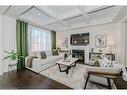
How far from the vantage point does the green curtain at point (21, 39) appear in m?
4.62

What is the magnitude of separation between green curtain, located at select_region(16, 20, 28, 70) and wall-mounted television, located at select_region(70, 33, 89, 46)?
3.33 metres

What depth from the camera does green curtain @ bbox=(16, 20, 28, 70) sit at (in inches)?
182

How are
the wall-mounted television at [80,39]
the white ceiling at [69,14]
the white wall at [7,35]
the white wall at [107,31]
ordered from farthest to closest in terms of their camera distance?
the wall-mounted television at [80,39] < the white wall at [107,31] < the white wall at [7,35] < the white ceiling at [69,14]

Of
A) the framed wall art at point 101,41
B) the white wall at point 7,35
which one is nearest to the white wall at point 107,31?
the framed wall art at point 101,41

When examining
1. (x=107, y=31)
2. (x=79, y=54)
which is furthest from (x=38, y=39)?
(x=107, y=31)

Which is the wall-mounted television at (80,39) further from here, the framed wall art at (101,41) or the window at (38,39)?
the window at (38,39)

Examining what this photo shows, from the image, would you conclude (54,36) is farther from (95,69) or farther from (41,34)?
(95,69)

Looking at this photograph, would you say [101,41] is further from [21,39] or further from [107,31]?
[21,39]

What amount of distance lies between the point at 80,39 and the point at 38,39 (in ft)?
9.58

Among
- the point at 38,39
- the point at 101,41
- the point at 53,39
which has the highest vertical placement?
the point at 53,39

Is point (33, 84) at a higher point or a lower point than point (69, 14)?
lower

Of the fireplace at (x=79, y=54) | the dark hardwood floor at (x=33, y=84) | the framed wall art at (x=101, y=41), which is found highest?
the framed wall art at (x=101, y=41)

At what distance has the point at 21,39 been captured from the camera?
4.79 m

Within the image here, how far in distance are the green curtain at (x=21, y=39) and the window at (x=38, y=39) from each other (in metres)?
0.54
